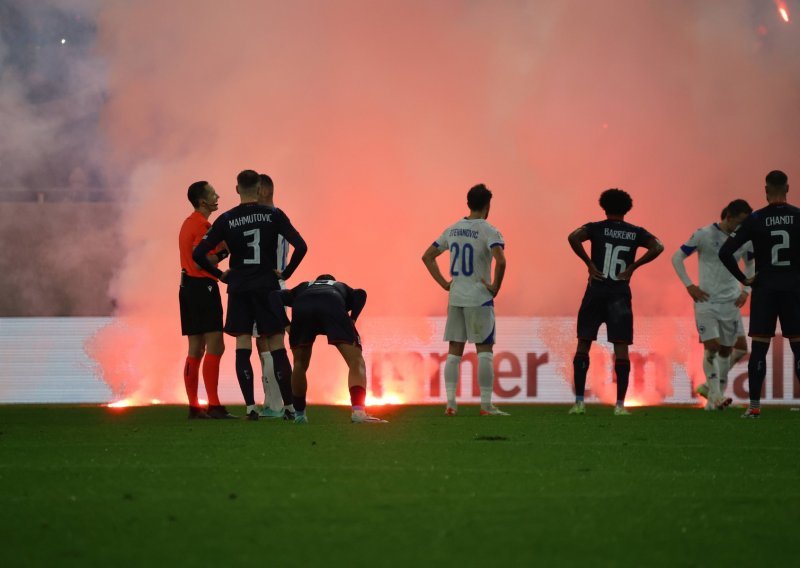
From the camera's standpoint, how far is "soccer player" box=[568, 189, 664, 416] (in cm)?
1096

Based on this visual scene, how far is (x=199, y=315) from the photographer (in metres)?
10.6

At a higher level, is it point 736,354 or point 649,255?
point 649,255

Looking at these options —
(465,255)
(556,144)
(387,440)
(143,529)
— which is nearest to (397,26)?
(556,144)

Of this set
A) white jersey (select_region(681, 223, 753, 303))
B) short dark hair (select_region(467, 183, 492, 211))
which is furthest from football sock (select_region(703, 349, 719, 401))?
short dark hair (select_region(467, 183, 492, 211))

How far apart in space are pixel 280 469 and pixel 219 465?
41cm

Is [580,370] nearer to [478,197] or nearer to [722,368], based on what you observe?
[478,197]

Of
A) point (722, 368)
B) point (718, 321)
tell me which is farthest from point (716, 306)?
point (722, 368)

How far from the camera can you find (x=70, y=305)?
63.1 ft

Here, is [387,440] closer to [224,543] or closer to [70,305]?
[224,543]

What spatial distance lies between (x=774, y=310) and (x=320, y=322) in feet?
12.2

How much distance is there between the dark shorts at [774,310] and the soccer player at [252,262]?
144 inches

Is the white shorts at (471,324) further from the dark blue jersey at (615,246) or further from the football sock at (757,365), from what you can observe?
the football sock at (757,365)

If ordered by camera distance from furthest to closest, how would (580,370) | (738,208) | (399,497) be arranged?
1. (738,208)
2. (580,370)
3. (399,497)

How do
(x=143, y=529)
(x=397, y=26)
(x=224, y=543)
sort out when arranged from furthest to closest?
(x=397, y=26), (x=143, y=529), (x=224, y=543)
